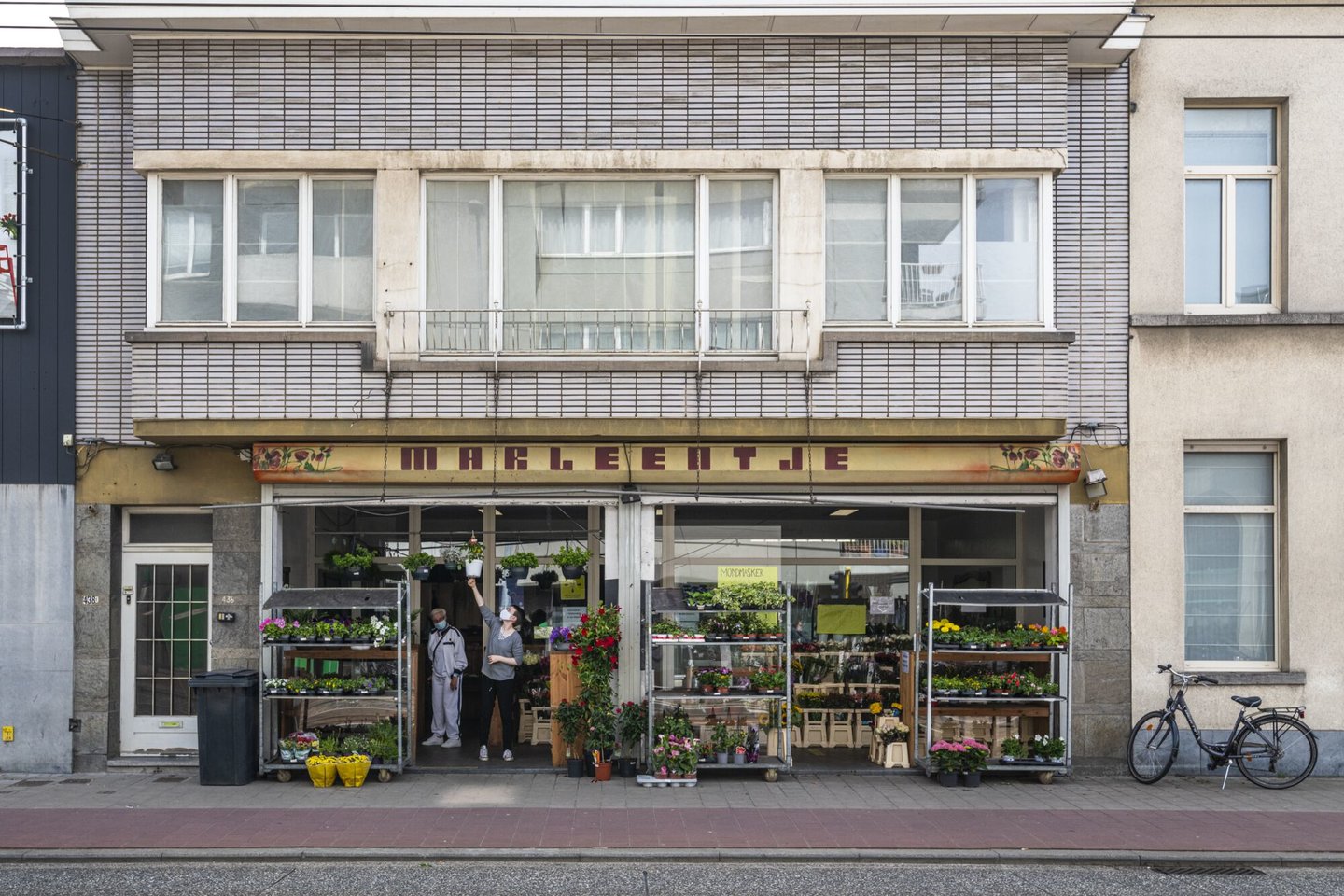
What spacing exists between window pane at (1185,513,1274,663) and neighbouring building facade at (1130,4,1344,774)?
15 mm

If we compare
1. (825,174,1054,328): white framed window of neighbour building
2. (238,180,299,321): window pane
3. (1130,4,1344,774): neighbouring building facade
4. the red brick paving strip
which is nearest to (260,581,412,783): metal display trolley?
the red brick paving strip

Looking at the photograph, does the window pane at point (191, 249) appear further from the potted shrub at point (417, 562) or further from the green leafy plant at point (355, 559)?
the potted shrub at point (417, 562)

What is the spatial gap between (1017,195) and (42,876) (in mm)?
10899

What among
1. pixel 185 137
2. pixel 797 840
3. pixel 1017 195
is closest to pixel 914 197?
pixel 1017 195

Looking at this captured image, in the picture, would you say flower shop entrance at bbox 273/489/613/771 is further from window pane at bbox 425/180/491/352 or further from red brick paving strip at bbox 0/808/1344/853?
red brick paving strip at bbox 0/808/1344/853

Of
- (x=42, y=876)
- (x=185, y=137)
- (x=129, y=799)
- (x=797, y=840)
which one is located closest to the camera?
(x=42, y=876)

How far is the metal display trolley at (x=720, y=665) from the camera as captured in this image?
13.2m

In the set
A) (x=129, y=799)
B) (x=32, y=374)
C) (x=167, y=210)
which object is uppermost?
(x=167, y=210)

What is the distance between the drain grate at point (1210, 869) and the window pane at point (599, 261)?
677cm

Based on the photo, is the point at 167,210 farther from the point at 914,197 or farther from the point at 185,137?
the point at 914,197

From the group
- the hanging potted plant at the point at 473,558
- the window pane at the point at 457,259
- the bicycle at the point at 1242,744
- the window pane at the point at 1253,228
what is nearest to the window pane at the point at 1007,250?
the window pane at the point at 1253,228

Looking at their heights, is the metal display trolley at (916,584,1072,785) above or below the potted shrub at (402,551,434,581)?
below

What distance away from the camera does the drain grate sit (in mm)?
10117

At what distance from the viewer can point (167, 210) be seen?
1334 centimetres
